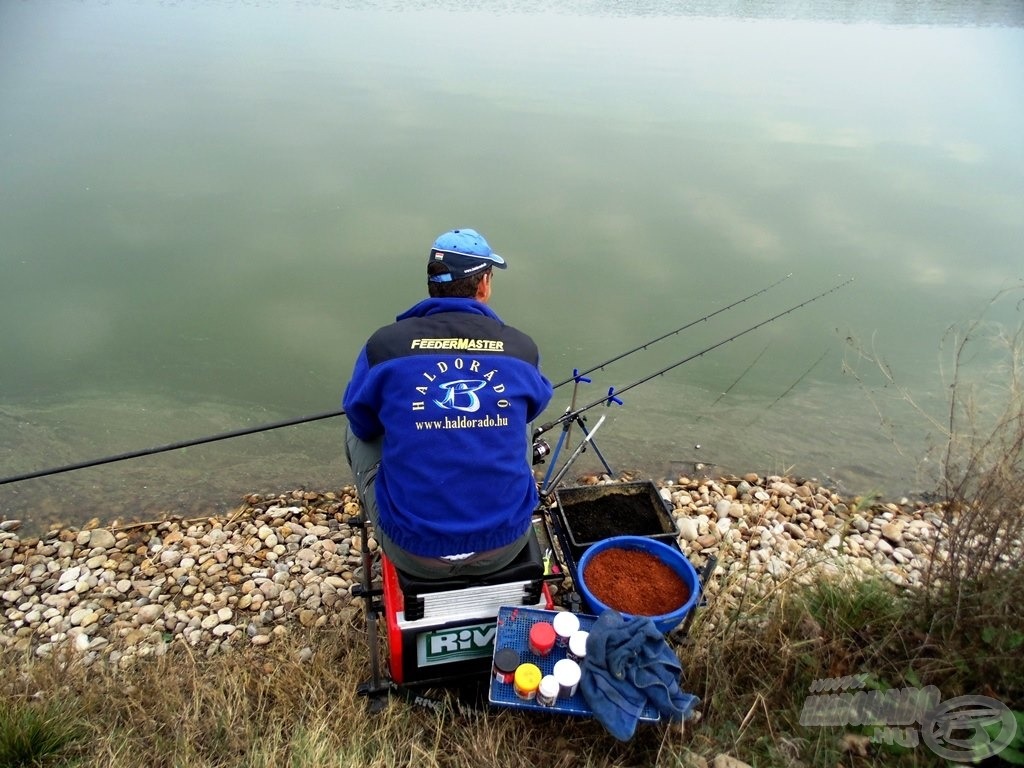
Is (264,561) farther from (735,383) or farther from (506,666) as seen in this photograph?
(735,383)

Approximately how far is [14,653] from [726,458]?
3.17 m

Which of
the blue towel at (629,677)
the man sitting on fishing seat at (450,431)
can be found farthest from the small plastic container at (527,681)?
the man sitting on fishing seat at (450,431)

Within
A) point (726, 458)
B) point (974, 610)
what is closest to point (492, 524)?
point (974, 610)

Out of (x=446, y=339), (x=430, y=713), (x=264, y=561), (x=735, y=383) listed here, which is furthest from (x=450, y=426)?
(x=735, y=383)

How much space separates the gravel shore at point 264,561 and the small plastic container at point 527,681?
844mm

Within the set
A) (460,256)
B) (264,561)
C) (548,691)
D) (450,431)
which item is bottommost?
(264,561)

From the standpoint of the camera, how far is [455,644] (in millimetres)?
1914

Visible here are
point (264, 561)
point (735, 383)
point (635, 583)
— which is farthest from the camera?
point (735, 383)

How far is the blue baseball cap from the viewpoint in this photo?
1.94 m

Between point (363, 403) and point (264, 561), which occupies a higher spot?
point (363, 403)

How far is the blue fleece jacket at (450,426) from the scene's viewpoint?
5.44ft

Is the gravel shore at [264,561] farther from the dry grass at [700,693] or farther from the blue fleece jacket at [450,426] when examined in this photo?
the blue fleece jacket at [450,426]

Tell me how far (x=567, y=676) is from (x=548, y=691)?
60mm

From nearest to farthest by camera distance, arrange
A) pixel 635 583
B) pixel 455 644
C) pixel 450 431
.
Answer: pixel 450 431 → pixel 455 644 → pixel 635 583
